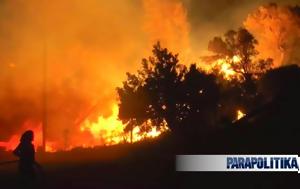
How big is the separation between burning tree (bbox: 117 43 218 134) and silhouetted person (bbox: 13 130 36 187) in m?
26.2

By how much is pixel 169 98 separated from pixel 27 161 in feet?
89.0

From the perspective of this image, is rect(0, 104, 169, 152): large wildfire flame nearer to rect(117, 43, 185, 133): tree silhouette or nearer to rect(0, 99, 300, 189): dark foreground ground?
rect(117, 43, 185, 133): tree silhouette

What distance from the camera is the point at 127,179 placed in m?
22.3

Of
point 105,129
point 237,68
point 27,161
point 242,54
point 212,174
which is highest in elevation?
point 242,54

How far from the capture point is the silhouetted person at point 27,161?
1730 cm

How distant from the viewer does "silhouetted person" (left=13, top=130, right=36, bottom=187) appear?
17297mm

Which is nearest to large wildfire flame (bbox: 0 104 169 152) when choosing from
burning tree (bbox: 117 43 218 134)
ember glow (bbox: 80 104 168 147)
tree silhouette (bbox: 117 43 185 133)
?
ember glow (bbox: 80 104 168 147)

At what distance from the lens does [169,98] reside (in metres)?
43.9

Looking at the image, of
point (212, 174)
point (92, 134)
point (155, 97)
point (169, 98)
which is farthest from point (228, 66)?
point (212, 174)

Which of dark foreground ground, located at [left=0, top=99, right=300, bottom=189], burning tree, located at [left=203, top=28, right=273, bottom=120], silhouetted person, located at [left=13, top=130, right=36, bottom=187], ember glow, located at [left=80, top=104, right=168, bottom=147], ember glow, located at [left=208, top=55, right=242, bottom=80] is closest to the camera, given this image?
silhouetted person, located at [left=13, top=130, right=36, bottom=187]

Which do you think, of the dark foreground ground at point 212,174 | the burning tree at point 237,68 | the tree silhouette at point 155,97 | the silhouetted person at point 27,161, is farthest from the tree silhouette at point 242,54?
the silhouetted person at point 27,161

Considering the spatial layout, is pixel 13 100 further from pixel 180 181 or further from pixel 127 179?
pixel 180 181

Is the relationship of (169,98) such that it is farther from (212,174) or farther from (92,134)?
(212,174)

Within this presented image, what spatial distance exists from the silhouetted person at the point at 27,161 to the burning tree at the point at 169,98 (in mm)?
26207
